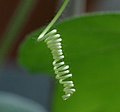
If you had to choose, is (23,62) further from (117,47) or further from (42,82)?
(42,82)

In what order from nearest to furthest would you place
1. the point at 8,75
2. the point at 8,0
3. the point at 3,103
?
the point at 3,103 → the point at 8,0 → the point at 8,75

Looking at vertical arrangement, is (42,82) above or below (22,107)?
above

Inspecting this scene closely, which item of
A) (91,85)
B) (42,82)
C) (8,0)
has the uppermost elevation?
(8,0)

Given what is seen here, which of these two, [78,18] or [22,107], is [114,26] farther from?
[22,107]

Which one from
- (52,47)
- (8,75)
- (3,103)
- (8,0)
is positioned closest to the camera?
(52,47)

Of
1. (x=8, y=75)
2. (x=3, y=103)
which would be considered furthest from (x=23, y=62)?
(x=8, y=75)

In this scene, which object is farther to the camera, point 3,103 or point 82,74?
point 3,103

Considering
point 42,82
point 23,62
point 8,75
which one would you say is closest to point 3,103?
point 23,62
